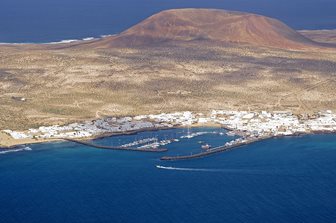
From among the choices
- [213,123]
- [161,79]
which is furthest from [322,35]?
[213,123]

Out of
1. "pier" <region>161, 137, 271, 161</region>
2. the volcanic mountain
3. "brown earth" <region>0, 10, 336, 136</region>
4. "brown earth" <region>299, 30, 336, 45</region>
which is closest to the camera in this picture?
"pier" <region>161, 137, 271, 161</region>

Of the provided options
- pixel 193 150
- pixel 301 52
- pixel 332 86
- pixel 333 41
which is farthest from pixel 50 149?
pixel 333 41

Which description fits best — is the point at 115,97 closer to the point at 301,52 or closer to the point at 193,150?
the point at 193,150

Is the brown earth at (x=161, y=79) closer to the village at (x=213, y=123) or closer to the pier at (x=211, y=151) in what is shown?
the village at (x=213, y=123)

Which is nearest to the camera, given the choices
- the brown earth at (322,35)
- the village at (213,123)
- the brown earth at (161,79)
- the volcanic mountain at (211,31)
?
the village at (213,123)

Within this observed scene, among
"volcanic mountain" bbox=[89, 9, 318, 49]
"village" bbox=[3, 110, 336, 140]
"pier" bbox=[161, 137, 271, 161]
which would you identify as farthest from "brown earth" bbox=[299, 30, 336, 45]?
"pier" bbox=[161, 137, 271, 161]

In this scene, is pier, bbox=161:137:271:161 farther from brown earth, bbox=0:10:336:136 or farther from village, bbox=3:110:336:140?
brown earth, bbox=0:10:336:136

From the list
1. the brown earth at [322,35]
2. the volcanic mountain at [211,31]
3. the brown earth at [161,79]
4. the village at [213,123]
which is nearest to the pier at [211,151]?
the village at [213,123]
